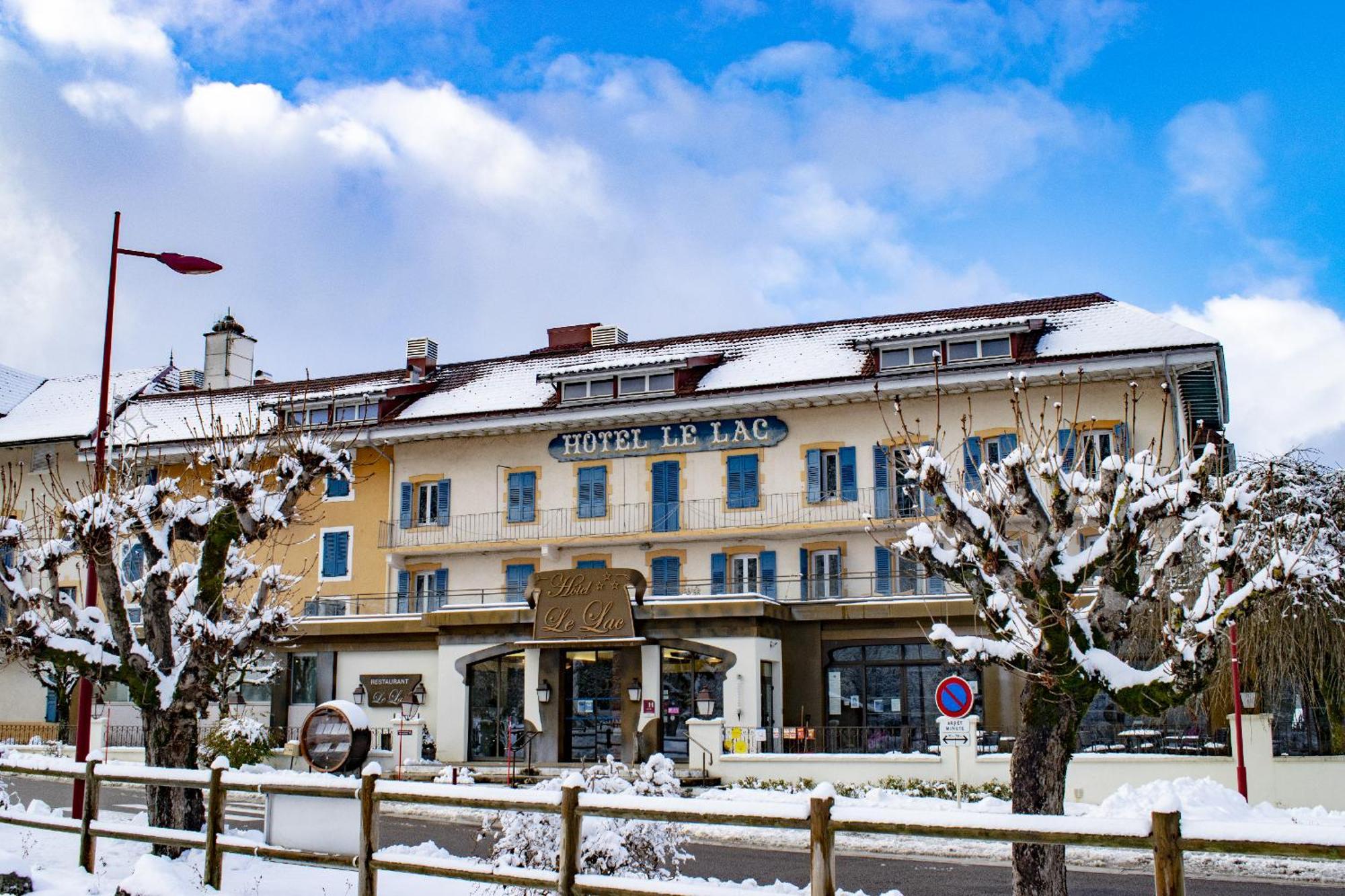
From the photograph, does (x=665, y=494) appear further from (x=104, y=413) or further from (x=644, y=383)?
(x=104, y=413)

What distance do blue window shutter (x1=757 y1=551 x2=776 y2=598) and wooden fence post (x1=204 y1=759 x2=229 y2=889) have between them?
2175 centimetres

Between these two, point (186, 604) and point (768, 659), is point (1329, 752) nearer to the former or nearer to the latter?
point (768, 659)

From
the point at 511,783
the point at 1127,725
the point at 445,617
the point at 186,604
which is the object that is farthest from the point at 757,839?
the point at 445,617

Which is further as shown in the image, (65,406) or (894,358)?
(65,406)

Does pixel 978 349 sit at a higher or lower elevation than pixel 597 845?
higher

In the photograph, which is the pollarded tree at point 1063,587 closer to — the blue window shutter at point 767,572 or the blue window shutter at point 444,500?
the blue window shutter at point 767,572

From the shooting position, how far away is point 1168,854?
7145mm

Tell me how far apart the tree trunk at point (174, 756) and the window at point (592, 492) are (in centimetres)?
2016

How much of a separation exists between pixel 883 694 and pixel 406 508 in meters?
15.1

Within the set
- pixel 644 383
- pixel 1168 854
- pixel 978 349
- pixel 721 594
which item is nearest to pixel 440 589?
pixel 644 383

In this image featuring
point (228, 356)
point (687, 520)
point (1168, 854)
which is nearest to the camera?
point (1168, 854)

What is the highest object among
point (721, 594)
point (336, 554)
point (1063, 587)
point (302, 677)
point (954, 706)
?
point (336, 554)

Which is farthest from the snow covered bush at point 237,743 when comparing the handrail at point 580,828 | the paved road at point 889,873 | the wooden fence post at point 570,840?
the wooden fence post at point 570,840

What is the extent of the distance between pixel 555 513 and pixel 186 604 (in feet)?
65.7
